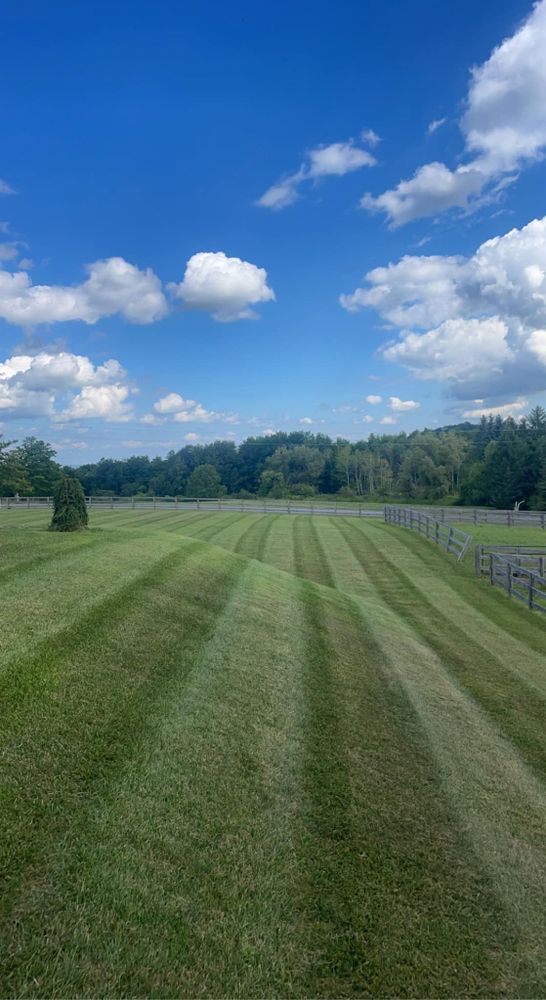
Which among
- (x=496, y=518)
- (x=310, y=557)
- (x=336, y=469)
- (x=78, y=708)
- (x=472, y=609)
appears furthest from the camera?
(x=336, y=469)

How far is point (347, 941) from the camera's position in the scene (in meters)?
3.10

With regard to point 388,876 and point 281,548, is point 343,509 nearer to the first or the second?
point 281,548

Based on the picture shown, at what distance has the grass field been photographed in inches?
115

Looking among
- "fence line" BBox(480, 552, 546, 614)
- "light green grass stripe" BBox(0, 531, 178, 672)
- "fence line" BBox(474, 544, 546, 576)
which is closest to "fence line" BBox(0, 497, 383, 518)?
"fence line" BBox(474, 544, 546, 576)

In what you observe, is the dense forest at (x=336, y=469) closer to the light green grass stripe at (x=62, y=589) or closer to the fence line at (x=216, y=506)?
the fence line at (x=216, y=506)

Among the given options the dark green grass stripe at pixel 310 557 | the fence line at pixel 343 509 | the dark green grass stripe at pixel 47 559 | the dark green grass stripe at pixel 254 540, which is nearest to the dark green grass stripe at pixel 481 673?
the dark green grass stripe at pixel 310 557

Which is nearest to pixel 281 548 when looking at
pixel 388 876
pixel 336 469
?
pixel 388 876

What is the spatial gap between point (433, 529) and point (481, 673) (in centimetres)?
1647

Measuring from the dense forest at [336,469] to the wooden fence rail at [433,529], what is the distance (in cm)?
4133

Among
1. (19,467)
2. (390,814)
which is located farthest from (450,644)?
(19,467)

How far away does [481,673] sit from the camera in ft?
27.7

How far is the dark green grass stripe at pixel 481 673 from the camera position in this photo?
249 inches

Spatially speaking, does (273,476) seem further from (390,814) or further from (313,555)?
(390,814)

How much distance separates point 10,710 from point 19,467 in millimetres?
75173
